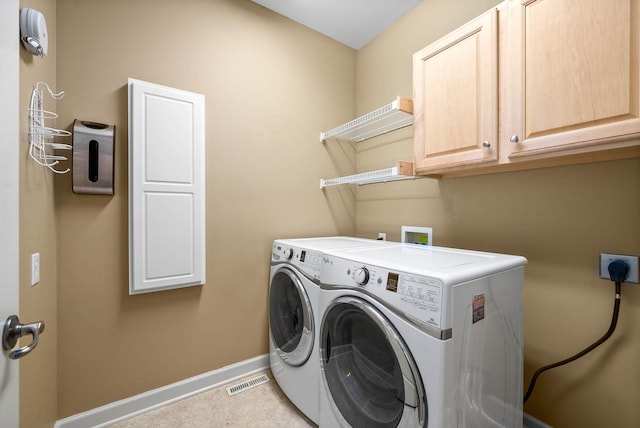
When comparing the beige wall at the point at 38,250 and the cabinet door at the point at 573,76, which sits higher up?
the cabinet door at the point at 573,76

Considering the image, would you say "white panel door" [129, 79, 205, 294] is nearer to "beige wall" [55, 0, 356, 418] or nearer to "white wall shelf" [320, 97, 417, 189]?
"beige wall" [55, 0, 356, 418]

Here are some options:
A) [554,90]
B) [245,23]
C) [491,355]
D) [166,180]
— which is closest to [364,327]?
[491,355]

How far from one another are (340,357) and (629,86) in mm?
1472

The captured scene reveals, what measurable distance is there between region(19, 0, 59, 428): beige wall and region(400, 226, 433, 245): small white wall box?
1.98 meters

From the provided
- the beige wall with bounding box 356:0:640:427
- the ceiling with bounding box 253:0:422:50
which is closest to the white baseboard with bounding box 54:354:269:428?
the beige wall with bounding box 356:0:640:427

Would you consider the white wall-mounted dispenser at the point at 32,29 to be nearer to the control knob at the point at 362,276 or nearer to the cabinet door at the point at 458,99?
the control knob at the point at 362,276

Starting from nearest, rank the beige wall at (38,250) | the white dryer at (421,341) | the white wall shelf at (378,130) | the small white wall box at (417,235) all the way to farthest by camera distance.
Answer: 1. the white dryer at (421,341)
2. the beige wall at (38,250)
3. the white wall shelf at (378,130)
4. the small white wall box at (417,235)

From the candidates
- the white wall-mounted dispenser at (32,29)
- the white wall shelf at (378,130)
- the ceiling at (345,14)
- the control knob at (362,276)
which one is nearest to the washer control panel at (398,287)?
the control knob at (362,276)

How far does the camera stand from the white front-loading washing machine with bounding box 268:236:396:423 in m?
1.43

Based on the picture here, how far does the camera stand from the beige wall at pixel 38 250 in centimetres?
97

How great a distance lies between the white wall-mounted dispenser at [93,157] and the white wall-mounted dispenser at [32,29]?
1.37 feet

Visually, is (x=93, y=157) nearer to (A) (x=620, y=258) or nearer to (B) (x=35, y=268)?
(B) (x=35, y=268)

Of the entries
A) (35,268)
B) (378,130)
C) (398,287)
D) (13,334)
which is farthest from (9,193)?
(378,130)

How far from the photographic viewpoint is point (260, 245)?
6.52ft
